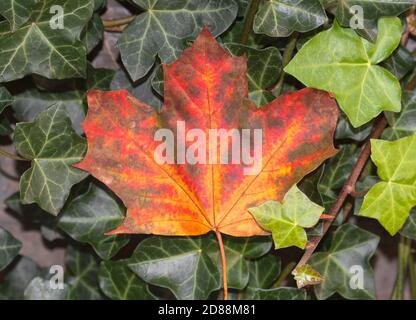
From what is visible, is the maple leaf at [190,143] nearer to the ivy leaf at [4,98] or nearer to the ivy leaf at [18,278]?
the ivy leaf at [4,98]

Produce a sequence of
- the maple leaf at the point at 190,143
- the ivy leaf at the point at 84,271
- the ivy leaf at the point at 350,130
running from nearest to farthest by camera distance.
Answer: the maple leaf at the point at 190,143
the ivy leaf at the point at 350,130
the ivy leaf at the point at 84,271

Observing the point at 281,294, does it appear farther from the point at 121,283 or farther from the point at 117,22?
the point at 117,22

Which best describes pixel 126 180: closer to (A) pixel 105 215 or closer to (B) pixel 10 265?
(A) pixel 105 215

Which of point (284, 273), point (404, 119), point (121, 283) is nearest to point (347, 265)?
point (284, 273)

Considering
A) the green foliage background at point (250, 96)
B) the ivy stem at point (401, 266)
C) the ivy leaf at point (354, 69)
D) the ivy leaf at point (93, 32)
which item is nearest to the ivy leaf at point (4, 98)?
the green foliage background at point (250, 96)

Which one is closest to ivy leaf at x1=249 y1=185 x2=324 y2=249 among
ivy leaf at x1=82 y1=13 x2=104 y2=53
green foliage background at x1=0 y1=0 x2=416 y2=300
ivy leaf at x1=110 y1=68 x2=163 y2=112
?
green foliage background at x1=0 y1=0 x2=416 y2=300

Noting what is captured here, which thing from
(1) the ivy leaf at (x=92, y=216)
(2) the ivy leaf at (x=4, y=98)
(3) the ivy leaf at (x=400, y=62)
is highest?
(3) the ivy leaf at (x=400, y=62)
